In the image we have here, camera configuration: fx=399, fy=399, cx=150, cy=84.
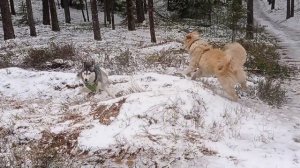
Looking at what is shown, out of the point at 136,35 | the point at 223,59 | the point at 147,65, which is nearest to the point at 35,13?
the point at 136,35

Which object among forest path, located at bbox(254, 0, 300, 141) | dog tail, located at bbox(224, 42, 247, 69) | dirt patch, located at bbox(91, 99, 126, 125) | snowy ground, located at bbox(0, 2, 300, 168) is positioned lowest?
forest path, located at bbox(254, 0, 300, 141)

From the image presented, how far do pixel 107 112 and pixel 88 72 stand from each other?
1806 mm

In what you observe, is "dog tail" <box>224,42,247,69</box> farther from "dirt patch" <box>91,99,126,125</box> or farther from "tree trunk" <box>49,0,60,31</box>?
"tree trunk" <box>49,0,60,31</box>

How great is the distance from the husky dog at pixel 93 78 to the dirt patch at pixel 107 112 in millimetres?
1432

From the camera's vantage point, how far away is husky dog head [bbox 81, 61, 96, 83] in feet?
29.9

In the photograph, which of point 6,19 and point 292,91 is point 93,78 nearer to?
point 292,91

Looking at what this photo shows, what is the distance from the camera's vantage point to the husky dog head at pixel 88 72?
9.12 meters

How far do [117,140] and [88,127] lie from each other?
0.82m

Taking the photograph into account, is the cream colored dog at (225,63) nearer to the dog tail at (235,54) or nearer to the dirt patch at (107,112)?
the dog tail at (235,54)

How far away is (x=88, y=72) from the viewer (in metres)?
9.15

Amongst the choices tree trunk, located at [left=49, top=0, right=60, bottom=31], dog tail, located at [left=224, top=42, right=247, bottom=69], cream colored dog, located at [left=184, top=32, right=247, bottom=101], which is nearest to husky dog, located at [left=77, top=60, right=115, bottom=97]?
cream colored dog, located at [left=184, top=32, right=247, bottom=101]

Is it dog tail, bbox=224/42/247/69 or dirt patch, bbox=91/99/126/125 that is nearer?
dirt patch, bbox=91/99/126/125

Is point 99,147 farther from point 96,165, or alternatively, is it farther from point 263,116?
point 263,116

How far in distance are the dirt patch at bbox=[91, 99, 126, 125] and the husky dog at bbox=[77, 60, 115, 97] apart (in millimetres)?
1432
